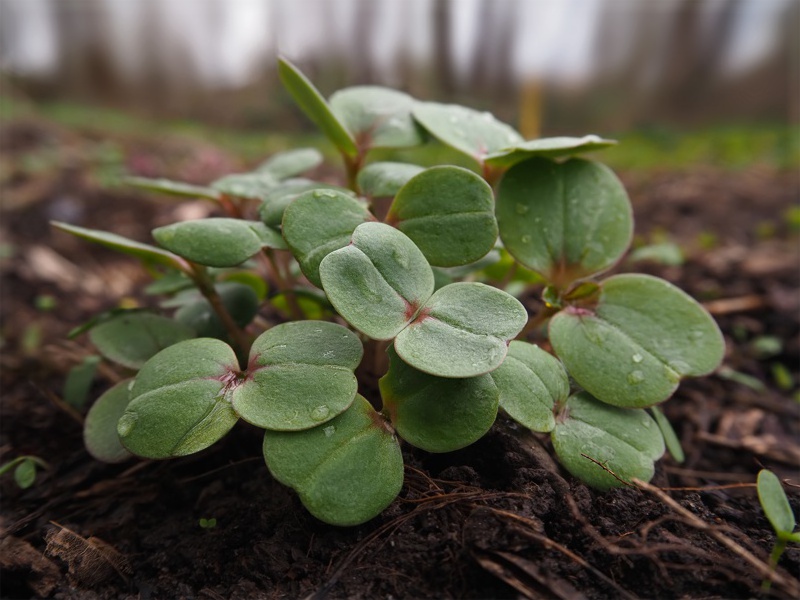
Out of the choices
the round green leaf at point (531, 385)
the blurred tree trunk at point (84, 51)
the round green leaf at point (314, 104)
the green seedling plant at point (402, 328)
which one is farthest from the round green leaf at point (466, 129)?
the blurred tree trunk at point (84, 51)

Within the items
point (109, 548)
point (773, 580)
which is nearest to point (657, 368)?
point (773, 580)

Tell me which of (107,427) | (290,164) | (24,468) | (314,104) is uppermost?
(314,104)

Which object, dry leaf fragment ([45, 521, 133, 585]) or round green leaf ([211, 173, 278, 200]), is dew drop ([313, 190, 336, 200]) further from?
dry leaf fragment ([45, 521, 133, 585])

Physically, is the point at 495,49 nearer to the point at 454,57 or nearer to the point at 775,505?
the point at 454,57

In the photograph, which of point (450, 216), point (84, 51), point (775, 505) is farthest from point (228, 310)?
point (84, 51)

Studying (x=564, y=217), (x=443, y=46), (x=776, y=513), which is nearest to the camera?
(x=776, y=513)

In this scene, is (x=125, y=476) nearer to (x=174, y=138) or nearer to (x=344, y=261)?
(x=344, y=261)

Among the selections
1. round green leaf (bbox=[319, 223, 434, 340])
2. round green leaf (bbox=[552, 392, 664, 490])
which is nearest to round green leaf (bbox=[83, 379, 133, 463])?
round green leaf (bbox=[319, 223, 434, 340])
